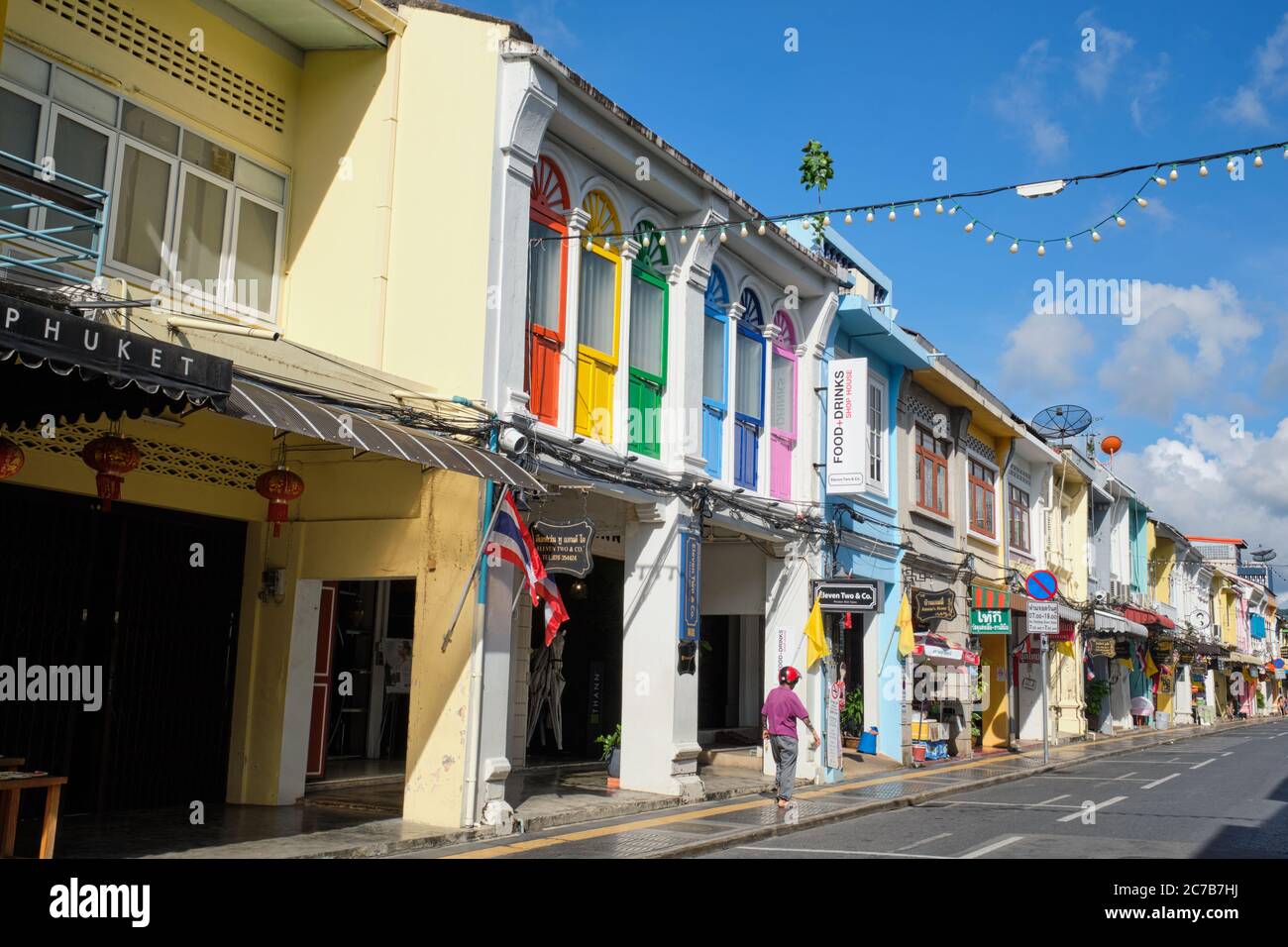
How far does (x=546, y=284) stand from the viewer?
13.8 meters

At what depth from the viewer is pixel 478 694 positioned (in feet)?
38.5

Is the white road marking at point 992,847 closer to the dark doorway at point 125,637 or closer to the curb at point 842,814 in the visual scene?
the curb at point 842,814

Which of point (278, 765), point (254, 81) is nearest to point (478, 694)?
point (278, 765)

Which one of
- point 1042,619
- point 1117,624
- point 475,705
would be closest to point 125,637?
point 475,705

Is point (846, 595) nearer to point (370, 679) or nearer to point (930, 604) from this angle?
point (930, 604)

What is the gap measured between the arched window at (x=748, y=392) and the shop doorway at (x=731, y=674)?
5.34 metres

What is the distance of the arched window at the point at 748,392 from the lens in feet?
57.4

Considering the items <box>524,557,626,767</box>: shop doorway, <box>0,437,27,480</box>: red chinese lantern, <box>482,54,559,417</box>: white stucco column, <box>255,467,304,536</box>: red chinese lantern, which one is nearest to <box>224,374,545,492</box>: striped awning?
<box>482,54,559,417</box>: white stucco column

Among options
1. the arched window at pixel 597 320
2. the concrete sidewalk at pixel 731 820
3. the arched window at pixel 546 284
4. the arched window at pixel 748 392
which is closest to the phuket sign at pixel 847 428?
the arched window at pixel 748 392

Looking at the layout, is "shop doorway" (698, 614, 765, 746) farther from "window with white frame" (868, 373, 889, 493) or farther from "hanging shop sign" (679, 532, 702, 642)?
"hanging shop sign" (679, 532, 702, 642)

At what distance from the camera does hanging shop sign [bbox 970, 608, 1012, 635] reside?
81.9ft

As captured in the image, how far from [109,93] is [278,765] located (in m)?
7.13
